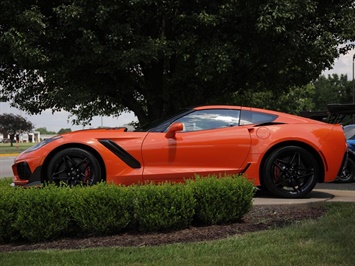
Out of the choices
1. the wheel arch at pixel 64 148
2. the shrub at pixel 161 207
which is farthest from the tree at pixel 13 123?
the shrub at pixel 161 207

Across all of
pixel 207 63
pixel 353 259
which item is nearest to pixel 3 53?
pixel 207 63

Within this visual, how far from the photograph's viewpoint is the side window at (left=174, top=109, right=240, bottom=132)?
6352 mm

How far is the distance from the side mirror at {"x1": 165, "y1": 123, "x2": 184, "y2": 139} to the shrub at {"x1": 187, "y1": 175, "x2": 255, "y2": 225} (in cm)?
104

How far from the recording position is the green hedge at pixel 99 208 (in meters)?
4.72

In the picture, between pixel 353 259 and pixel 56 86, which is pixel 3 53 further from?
pixel 353 259

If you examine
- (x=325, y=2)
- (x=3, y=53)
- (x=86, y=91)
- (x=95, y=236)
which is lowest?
(x=95, y=236)

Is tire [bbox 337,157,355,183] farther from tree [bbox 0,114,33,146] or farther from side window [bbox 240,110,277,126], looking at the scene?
tree [bbox 0,114,33,146]

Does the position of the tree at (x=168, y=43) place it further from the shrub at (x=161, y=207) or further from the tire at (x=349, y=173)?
the shrub at (x=161, y=207)

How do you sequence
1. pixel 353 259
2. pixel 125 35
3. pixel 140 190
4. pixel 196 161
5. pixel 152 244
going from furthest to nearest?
pixel 125 35 < pixel 196 161 < pixel 140 190 < pixel 152 244 < pixel 353 259

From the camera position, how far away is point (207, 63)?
444 inches

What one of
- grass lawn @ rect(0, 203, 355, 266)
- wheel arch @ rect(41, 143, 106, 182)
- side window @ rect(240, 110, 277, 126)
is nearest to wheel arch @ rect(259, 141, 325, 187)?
side window @ rect(240, 110, 277, 126)

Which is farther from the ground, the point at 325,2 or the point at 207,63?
the point at 325,2

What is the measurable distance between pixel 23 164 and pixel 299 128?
3.96m

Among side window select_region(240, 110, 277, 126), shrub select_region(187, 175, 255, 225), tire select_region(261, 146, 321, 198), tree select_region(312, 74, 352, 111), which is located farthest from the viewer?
tree select_region(312, 74, 352, 111)
